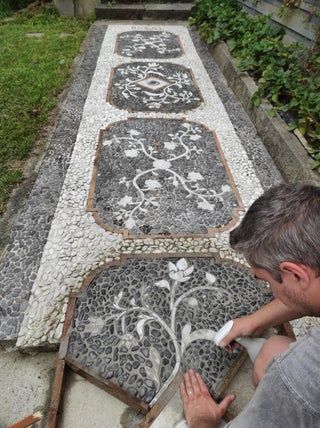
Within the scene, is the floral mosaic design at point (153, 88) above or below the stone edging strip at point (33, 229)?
above

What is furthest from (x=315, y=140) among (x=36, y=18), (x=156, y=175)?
(x=36, y=18)

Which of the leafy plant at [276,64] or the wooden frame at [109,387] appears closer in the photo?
the wooden frame at [109,387]

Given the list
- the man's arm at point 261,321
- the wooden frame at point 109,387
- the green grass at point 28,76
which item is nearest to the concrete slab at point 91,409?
the wooden frame at point 109,387

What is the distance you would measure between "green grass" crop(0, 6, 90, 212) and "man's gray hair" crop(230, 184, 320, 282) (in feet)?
6.26

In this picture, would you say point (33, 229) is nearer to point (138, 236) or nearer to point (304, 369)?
point (138, 236)

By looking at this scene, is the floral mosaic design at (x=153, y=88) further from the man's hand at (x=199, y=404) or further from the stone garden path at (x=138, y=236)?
the man's hand at (x=199, y=404)

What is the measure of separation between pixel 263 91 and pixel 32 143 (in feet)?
7.34

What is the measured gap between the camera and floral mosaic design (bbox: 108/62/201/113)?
3.60 m

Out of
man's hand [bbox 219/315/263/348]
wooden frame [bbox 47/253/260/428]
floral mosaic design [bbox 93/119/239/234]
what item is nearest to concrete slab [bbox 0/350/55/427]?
wooden frame [bbox 47/253/260/428]

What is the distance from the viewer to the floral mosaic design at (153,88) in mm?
3598

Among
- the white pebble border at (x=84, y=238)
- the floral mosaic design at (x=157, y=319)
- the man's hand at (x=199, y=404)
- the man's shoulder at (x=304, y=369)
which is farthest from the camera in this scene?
the white pebble border at (x=84, y=238)

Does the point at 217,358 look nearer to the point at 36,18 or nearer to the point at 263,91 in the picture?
the point at 263,91

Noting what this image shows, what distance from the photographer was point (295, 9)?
3877 mm

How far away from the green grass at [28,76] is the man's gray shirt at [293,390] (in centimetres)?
207
